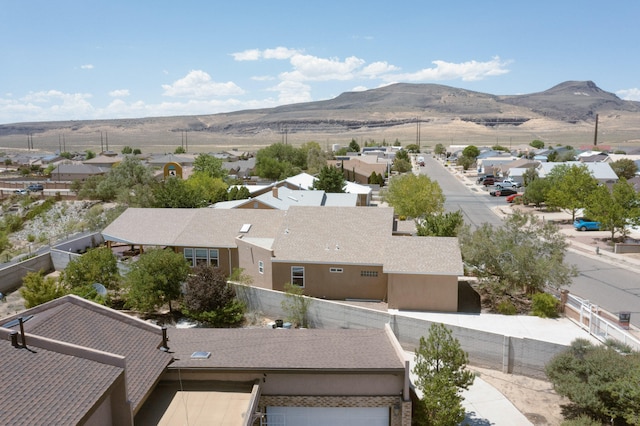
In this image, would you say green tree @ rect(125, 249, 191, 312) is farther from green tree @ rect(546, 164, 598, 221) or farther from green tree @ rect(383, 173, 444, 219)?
green tree @ rect(546, 164, 598, 221)

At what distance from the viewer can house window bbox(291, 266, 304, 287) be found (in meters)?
29.7

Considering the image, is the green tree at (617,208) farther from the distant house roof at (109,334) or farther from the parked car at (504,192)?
the distant house roof at (109,334)

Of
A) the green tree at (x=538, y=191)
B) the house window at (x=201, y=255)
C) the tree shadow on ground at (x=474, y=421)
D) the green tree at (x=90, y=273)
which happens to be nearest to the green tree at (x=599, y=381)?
the tree shadow on ground at (x=474, y=421)

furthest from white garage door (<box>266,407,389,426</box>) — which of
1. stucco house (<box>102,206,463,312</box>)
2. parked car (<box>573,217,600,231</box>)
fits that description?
parked car (<box>573,217,600,231</box>)

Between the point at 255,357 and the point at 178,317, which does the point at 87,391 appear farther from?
the point at 178,317

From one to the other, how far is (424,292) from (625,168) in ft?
229

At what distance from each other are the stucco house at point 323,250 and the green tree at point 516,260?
6.15 feet

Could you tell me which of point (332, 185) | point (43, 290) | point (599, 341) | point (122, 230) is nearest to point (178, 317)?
point (43, 290)

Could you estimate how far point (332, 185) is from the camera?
58.8m

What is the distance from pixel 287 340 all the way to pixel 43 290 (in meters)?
14.3

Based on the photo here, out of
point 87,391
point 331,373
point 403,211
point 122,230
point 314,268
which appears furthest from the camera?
point 403,211

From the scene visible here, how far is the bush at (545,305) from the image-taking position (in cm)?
2602

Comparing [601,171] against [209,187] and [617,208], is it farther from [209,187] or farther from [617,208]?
[209,187]

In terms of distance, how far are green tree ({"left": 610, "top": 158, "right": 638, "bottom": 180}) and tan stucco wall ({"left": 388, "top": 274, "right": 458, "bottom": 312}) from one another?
66896mm
